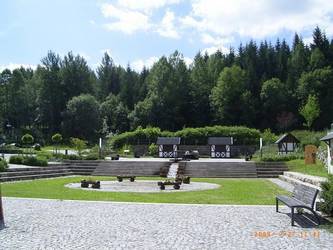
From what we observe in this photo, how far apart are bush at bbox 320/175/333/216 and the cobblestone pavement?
1.00 metres

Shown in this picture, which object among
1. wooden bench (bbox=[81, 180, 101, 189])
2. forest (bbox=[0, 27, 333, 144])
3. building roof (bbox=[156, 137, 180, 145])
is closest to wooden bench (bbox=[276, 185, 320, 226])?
wooden bench (bbox=[81, 180, 101, 189])

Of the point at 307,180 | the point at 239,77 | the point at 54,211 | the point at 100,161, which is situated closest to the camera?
the point at 54,211

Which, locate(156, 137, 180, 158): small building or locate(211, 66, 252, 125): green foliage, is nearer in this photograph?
locate(156, 137, 180, 158): small building

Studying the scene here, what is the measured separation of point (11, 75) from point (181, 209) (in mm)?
76610

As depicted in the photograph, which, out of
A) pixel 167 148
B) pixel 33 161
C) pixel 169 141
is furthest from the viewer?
pixel 167 148

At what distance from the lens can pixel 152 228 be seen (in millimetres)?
10508

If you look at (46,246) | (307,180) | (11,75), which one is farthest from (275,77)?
(46,246)

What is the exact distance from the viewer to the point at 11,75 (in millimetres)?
84000

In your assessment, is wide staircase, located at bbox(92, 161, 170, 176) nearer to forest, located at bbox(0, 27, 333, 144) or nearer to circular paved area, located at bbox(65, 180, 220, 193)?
circular paved area, located at bbox(65, 180, 220, 193)

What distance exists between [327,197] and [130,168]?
22848mm

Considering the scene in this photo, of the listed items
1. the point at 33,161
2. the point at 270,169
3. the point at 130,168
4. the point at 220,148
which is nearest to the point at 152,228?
the point at 33,161

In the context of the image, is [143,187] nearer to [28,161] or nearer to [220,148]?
[28,161]

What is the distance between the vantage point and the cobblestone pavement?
28.9 feet

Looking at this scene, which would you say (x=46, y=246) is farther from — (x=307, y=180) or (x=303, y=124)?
(x=303, y=124)
